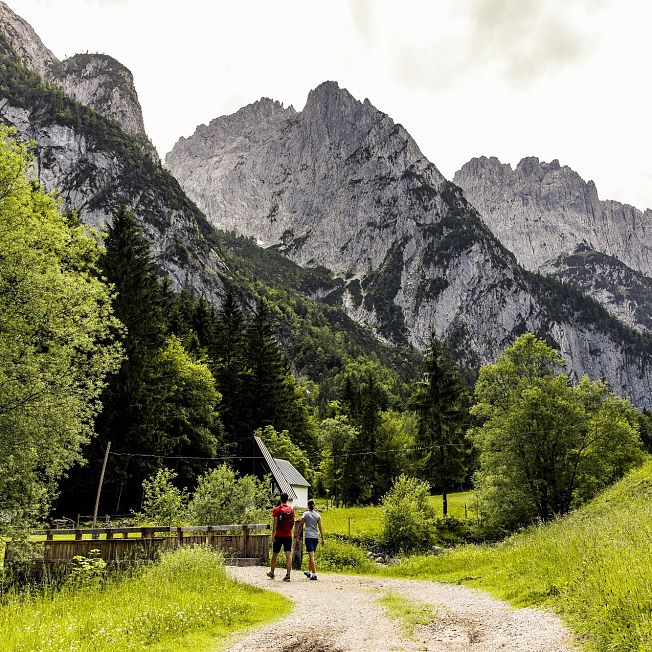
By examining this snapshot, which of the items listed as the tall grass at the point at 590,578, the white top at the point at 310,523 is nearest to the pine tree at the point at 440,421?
the tall grass at the point at 590,578

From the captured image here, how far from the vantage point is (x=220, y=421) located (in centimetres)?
5412

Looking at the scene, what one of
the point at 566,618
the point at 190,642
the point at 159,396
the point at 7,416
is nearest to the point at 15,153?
the point at 7,416

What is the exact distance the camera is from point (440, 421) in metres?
51.5

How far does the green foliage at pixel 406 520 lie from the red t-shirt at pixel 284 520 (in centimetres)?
1857

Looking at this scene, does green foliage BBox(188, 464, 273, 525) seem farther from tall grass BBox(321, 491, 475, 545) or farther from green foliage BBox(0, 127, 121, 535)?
tall grass BBox(321, 491, 475, 545)

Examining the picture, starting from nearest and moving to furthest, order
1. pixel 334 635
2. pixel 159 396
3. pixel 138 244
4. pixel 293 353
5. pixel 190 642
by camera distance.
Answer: pixel 190 642
pixel 334 635
pixel 159 396
pixel 138 244
pixel 293 353

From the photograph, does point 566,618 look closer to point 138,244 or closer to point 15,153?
point 15,153

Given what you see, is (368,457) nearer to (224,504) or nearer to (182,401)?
(182,401)

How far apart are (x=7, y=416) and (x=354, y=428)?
52609mm

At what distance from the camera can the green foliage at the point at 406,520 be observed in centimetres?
3338

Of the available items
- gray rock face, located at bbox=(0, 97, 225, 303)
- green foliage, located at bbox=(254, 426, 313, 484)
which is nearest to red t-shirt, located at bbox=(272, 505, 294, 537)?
green foliage, located at bbox=(254, 426, 313, 484)

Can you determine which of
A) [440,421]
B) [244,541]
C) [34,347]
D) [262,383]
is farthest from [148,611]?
[262,383]

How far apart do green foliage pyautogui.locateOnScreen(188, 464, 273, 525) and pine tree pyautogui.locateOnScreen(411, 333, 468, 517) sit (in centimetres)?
2694

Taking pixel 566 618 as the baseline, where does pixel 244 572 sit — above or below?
below
